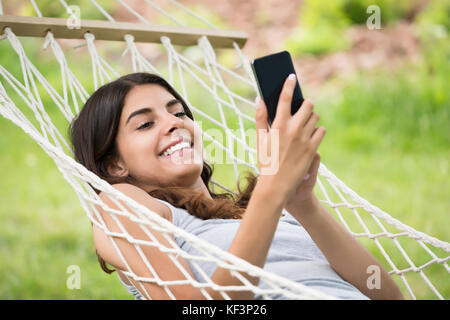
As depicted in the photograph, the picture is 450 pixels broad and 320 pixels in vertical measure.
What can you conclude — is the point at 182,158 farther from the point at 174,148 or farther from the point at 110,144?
the point at 110,144

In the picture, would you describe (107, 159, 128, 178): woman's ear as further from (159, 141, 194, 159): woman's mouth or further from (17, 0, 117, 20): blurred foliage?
(17, 0, 117, 20): blurred foliage

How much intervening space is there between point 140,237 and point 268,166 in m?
0.25

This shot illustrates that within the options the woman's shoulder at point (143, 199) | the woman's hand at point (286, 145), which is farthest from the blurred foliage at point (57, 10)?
the woman's hand at point (286, 145)

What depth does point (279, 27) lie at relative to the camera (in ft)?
12.7

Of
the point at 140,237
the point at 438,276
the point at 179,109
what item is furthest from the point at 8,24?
the point at 438,276

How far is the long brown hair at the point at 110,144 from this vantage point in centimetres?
107

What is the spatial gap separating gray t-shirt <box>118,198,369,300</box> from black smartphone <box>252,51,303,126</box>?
0.25 metres

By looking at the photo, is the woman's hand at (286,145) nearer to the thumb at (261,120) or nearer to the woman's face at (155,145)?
the thumb at (261,120)

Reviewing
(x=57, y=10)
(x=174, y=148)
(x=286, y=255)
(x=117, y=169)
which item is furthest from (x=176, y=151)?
(x=57, y=10)

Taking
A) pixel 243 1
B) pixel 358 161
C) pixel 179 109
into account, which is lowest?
pixel 179 109

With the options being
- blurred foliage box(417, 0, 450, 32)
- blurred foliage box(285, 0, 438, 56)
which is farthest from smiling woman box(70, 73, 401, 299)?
blurred foliage box(417, 0, 450, 32)

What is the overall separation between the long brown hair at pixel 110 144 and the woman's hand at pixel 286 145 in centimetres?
31

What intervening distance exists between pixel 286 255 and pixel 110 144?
0.43m

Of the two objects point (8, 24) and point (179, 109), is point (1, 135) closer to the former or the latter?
A: point (8, 24)
